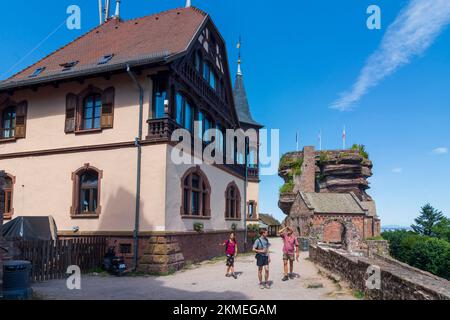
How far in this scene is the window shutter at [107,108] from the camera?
51.2ft

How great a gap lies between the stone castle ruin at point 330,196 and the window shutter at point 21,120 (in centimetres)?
2859

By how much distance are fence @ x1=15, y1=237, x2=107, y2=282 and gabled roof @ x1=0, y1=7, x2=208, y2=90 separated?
665 cm

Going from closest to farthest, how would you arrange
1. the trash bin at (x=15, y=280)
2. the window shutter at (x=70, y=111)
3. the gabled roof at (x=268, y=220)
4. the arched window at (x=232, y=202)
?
the trash bin at (x=15, y=280)
the window shutter at (x=70, y=111)
the arched window at (x=232, y=202)
the gabled roof at (x=268, y=220)

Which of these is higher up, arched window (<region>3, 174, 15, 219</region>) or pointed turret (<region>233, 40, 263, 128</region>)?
pointed turret (<region>233, 40, 263, 128</region>)

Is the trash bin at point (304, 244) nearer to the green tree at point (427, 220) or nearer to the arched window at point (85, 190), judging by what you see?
the arched window at point (85, 190)

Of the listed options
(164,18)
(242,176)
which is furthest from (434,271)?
(164,18)

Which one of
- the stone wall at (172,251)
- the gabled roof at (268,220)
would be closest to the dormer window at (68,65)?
the stone wall at (172,251)

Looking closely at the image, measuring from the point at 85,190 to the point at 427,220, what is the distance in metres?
63.1

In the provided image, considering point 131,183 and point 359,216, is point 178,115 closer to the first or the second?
point 131,183

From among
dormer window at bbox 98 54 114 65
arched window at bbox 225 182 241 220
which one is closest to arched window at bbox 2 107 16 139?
dormer window at bbox 98 54 114 65

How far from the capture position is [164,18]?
20.5 m

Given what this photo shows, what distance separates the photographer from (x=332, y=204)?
43781 millimetres

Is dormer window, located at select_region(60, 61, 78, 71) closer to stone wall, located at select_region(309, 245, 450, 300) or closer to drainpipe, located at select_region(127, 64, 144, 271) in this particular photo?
drainpipe, located at select_region(127, 64, 144, 271)

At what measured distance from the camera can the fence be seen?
11711 millimetres
